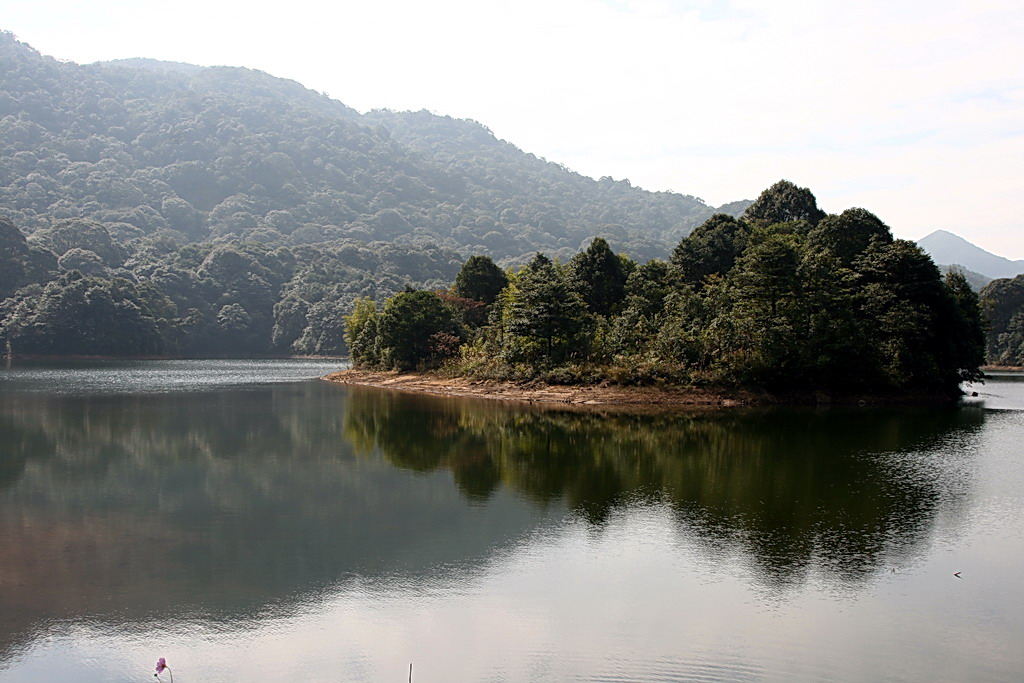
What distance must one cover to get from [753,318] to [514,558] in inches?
1276

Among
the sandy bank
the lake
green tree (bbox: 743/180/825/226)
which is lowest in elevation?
the lake

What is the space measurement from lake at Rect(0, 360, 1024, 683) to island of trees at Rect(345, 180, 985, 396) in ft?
43.2

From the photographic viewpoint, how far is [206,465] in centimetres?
2639

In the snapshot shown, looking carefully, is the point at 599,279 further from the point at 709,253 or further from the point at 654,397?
the point at 654,397

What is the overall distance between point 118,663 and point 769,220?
61.7 meters

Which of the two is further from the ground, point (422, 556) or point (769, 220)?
point (769, 220)

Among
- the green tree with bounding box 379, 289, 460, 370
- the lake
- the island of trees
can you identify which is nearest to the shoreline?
the island of trees

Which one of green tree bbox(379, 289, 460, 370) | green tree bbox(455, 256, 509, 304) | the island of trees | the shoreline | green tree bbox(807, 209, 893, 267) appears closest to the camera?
the shoreline

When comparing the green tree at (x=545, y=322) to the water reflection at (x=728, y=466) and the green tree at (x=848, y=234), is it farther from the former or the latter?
the green tree at (x=848, y=234)

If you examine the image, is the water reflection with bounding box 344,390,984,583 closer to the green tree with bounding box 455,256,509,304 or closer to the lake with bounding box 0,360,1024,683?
the lake with bounding box 0,360,1024,683

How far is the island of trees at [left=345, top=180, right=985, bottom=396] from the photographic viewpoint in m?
45.0

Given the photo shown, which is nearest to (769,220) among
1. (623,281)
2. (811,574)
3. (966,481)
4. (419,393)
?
(623,281)

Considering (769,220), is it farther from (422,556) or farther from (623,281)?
(422,556)

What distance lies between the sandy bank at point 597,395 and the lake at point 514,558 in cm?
1158
